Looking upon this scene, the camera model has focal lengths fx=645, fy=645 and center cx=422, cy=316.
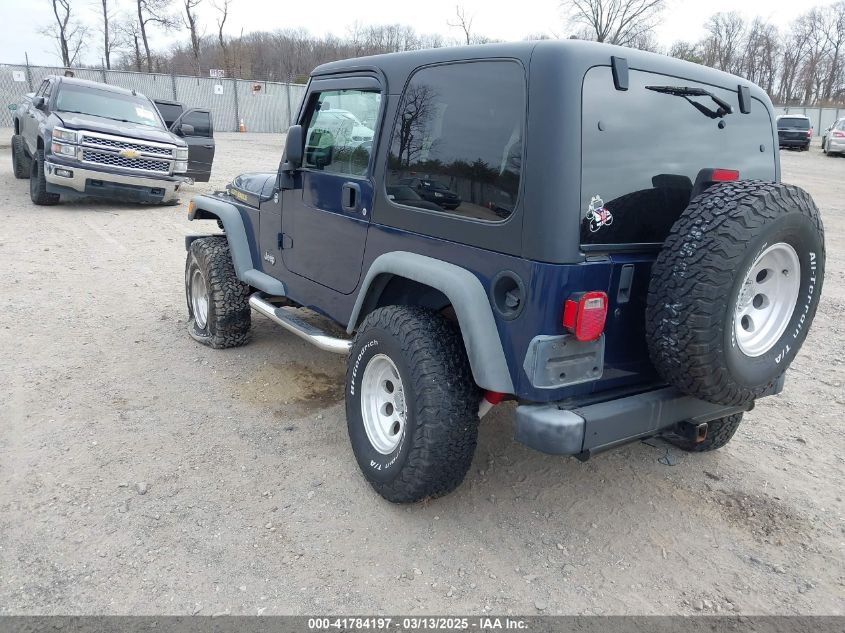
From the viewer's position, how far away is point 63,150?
983 cm

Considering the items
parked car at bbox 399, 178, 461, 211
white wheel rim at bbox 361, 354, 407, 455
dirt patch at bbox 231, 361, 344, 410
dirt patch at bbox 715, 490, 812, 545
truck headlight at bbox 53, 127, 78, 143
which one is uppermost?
truck headlight at bbox 53, 127, 78, 143

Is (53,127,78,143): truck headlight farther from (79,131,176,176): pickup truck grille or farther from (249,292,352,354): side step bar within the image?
(249,292,352,354): side step bar

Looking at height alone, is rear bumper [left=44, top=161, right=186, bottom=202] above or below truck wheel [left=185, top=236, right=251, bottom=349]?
above

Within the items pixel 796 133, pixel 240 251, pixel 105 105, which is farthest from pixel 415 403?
pixel 796 133

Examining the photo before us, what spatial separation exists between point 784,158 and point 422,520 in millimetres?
25174

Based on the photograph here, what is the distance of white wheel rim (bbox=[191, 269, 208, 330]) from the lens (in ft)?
17.0

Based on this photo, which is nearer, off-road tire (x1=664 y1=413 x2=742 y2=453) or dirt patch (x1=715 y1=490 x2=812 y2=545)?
dirt patch (x1=715 y1=490 x2=812 y2=545)

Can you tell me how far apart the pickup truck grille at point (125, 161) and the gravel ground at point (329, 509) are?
6.00 metres

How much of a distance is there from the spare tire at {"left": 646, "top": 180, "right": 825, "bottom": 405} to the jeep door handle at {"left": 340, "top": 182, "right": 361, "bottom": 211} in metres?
1.63

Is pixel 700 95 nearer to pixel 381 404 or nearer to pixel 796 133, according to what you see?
pixel 381 404

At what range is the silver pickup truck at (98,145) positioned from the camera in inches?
391

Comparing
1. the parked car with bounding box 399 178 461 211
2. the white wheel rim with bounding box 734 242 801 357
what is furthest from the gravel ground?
the parked car with bounding box 399 178 461 211

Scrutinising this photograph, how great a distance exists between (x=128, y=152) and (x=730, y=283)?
1003 centimetres

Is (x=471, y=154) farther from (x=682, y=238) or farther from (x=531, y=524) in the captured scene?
(x=531, y=524)
